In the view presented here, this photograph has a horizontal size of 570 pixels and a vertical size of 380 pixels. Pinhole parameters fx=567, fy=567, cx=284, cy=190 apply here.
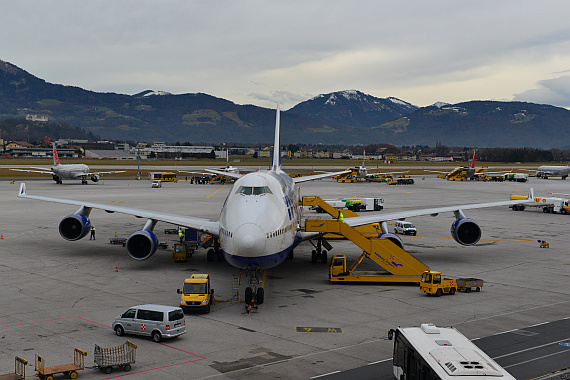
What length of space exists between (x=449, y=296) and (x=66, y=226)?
26658 mm

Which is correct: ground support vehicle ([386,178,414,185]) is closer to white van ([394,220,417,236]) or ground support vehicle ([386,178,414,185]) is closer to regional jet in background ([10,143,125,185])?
regional jet in background ([10,143,125,185])

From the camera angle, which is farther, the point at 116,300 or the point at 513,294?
the point at 513,294

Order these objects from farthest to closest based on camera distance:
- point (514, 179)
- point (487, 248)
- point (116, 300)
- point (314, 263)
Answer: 1. point (514, 179)
2. point (487, 248)
3. point (314, 263)
4. point (116, 300)

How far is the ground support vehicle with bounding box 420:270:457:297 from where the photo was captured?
101 ft

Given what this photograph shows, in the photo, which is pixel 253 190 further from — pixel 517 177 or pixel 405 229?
pixel 517 177

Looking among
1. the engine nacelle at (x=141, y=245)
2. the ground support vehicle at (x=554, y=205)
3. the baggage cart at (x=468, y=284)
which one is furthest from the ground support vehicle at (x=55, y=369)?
the ground support vehicle at (x=554, y=205)

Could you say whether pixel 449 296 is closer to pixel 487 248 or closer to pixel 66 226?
pixel 487 248

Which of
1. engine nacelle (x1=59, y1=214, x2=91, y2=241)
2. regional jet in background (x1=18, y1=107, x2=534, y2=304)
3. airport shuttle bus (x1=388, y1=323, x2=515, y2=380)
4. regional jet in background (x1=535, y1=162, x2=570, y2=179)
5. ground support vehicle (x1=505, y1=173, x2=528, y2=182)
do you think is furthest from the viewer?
regional jet in background (x1=535, y1=162, x2=570, y2=179)

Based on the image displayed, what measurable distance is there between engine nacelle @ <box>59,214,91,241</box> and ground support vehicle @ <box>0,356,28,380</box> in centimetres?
2282

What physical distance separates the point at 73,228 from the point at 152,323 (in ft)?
67.4

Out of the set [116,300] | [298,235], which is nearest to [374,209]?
[298,235]

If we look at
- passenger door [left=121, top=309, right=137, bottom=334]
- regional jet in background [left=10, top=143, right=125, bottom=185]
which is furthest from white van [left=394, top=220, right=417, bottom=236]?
regional jet in background [left=10, top=143, right=125, bottom=185]

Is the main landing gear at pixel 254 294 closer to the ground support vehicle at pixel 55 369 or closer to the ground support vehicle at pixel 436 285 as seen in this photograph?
the ground support vehicle at pixel 436 285

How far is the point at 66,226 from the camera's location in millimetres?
40656
